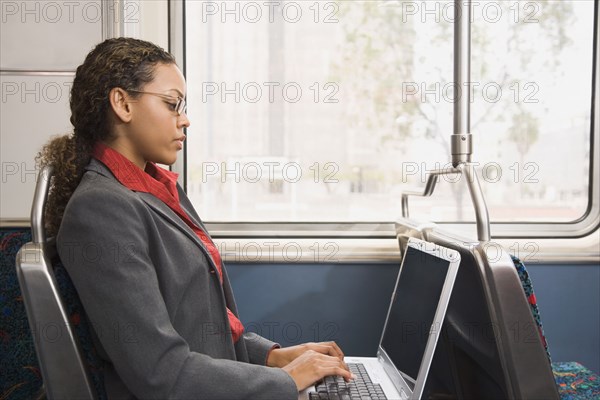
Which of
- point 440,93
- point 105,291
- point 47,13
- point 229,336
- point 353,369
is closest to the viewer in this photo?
point 105,291

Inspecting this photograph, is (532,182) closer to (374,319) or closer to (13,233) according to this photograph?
(374,319)

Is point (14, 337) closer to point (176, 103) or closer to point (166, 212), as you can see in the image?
point (166, 212)

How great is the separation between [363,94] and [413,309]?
1134mm

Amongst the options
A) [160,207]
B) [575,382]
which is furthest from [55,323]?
[575,382]

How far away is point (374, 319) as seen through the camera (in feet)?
7.08

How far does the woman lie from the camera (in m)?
1.02

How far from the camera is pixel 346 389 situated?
4.13ft

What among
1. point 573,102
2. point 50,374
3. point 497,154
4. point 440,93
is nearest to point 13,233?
point 50,374

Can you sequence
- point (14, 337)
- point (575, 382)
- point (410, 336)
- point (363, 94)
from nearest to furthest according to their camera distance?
point (410, 336), point (14, 337), point (575, 382), point (363, 94)

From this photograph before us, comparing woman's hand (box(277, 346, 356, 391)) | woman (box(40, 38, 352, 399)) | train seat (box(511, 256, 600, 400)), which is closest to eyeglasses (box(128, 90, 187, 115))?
woman (box(40, 38, 352, 399))

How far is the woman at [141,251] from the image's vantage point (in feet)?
3.35

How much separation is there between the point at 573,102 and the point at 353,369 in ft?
4.93

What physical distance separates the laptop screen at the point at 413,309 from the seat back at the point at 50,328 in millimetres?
666

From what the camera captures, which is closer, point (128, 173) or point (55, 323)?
point (55, 323)
